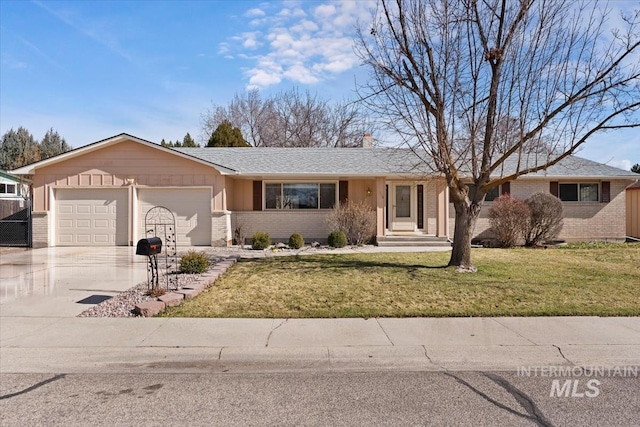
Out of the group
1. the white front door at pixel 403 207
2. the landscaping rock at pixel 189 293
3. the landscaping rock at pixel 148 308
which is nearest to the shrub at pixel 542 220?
the white front door at pixel 403 207

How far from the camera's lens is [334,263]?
39.4ft

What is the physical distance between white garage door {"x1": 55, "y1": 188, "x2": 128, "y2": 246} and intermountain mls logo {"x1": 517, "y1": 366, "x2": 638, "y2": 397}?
15.5 meters

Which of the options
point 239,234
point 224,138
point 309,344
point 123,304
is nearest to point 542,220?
point 239,234

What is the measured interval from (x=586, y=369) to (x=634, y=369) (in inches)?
22.4

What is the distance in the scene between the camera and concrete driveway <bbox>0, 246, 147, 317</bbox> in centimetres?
743

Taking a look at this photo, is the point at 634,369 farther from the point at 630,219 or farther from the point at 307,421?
the point at 630,219

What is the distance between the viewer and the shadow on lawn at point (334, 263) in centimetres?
1123

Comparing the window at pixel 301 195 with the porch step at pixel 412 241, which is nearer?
the porch step at pixel 412 241

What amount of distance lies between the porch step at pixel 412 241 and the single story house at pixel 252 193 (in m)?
0.14

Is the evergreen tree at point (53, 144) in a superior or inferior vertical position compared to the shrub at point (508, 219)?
superior

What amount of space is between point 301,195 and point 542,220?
939 cm

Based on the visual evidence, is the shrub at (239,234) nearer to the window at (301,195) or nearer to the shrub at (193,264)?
the window at (301,195)

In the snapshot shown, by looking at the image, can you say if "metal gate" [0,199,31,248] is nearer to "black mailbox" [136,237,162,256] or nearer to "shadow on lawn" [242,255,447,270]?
"shadow on lawn" [242,255,447,270]

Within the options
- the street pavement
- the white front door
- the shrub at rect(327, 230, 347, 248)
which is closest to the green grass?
the street pavement
